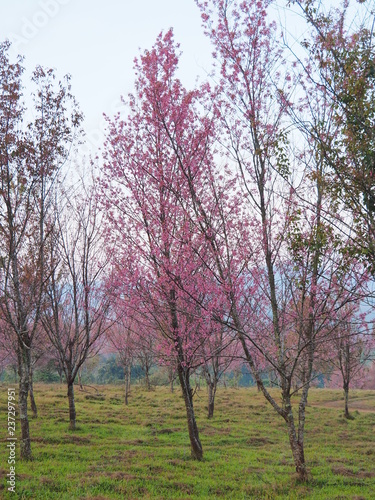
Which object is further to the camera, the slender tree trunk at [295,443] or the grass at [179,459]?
the slender tree trunk at [295,443]

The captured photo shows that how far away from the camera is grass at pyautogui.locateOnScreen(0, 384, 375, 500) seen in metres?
7.55

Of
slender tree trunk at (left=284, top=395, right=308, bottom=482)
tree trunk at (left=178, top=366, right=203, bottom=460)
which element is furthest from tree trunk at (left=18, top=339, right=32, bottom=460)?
slender tree trunk at (left=284, top=395, right=308, bottom=482)

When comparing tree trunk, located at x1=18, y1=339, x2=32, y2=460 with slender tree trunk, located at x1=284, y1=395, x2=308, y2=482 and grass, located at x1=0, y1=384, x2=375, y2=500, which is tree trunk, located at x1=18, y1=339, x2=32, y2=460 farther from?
slender tree trunk, located at x1=284, y1=395, x2=308, y2=482

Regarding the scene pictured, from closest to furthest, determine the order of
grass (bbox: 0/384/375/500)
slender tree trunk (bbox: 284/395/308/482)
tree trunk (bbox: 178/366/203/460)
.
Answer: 1. grass (bbox: 0/384/375/500)
2. slender tree trunk (bbox: 284/395/308/482)
3. tree trunk (bbox: 178/366/203/460)

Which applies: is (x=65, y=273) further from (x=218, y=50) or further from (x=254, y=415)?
(x=254, y=415)

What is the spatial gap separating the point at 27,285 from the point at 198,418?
11.9m

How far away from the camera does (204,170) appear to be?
28.0 ft

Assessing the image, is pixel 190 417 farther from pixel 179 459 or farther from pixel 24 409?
pixel 24 409

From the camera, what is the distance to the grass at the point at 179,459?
7547 mm

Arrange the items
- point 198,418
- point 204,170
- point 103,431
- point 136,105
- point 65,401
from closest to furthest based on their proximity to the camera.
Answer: point 204,170 < point 136,105 < point 103,431 < point 198,418 < point 65,401

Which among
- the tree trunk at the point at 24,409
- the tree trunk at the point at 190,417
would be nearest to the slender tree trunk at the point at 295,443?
the tree trunk at the point at 190,417

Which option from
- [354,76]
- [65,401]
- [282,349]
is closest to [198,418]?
[65,401]

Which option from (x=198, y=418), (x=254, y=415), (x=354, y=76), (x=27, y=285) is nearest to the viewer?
(x=354, y=76)

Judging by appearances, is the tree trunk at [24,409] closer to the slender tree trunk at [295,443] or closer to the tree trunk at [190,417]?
the tree trunk at [190,417]
